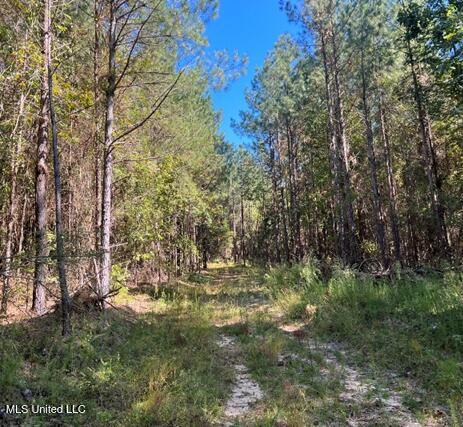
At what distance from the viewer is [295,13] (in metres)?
12.9

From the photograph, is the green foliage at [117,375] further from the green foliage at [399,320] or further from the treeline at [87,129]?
the green foliage at [399,320]

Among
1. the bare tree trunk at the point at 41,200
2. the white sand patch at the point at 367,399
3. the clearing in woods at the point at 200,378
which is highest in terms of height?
the bare tree trunk at the point at 41,200

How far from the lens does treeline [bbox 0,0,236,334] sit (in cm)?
621

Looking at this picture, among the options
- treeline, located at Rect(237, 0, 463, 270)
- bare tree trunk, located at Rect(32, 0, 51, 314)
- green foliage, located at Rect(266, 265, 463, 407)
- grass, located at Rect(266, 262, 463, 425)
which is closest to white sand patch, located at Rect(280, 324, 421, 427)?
grass, located at Rect(266, 262, 463, 425)

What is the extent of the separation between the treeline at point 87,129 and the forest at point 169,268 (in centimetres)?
5

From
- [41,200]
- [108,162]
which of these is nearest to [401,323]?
[108,162]

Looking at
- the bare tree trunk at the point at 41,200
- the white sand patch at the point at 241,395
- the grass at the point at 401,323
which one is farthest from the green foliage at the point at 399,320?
the bare tree trunk at the point at 41,200

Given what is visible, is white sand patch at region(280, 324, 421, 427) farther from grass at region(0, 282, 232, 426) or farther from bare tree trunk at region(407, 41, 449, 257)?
bare tree trunk at region(407, 41, 449, 257)

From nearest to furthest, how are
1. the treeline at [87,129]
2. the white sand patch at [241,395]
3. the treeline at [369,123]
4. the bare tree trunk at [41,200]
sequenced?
1. the white sand patch at [241,395]
2. the treeline at [87,129]
3. the bare tree trunk at [41,200]
4. the treeline at [369,123]

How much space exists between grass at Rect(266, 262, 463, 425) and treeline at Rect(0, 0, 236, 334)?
4.09 m

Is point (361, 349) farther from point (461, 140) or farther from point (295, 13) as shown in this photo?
point (295, 13)

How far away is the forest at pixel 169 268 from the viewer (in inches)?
150

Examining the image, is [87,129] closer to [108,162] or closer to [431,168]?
[108,162]

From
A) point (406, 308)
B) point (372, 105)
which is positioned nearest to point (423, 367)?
point (406, 308)
